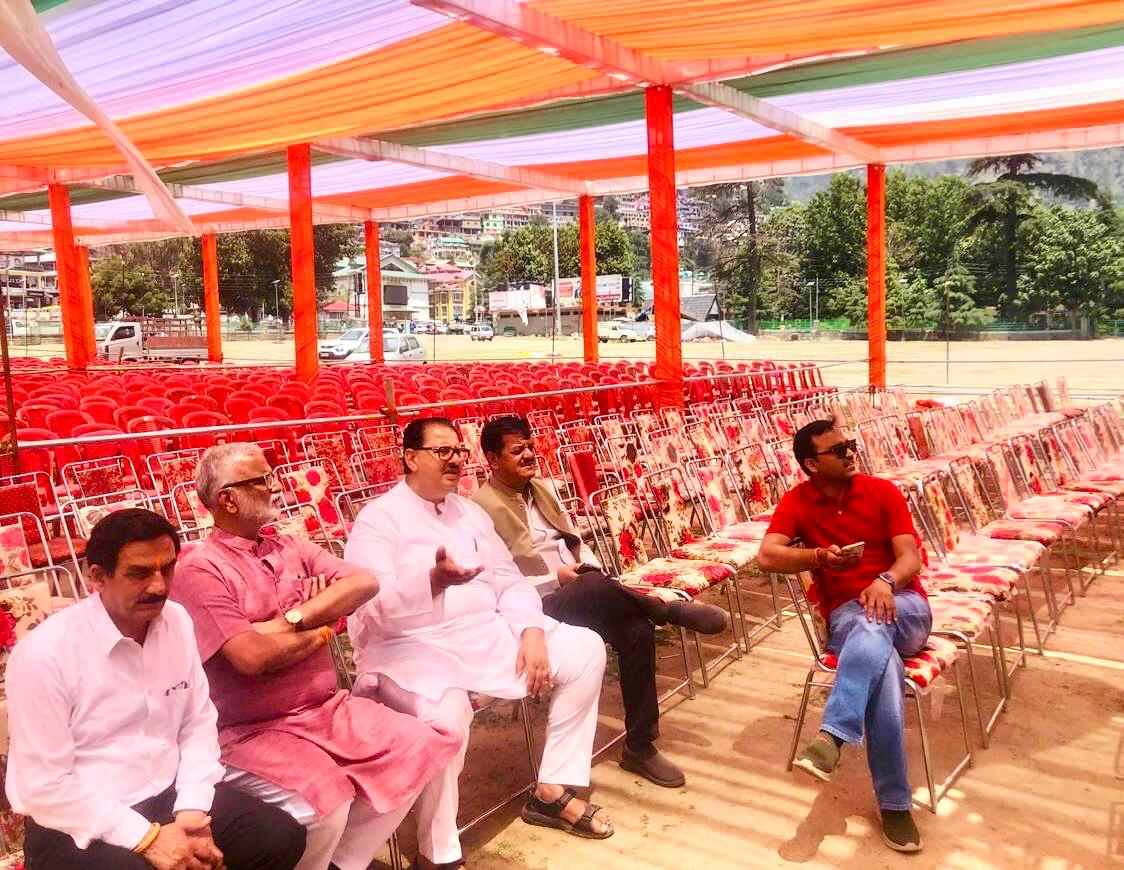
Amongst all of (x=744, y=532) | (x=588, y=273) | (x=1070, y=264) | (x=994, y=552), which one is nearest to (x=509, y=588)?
(x=744, y=532)

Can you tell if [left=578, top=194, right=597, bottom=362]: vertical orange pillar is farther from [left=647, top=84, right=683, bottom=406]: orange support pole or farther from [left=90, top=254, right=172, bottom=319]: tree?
[left=90, top=254, right=172, bottom=319]: tree

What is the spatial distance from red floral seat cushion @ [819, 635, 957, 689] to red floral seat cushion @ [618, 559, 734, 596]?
82cm

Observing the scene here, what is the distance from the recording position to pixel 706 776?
3635 mm

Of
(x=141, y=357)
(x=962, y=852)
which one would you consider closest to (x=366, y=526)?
(x=962, y=852)

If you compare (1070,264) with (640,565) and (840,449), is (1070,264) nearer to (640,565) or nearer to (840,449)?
(640,565)

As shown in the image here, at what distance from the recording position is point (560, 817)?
3256 mm

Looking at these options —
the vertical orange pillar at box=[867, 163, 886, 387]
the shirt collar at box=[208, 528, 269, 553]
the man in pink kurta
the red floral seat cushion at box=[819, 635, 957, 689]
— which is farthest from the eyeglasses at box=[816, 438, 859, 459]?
the vertical orange pillar at box=[867, 163, 886, 387]

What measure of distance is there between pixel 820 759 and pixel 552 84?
7.53 meters

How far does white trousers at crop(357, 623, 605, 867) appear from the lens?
288 cm

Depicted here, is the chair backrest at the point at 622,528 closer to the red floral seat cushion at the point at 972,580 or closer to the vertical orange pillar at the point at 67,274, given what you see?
the red floral seat cushion at the point at 972,580

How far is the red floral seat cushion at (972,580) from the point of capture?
13.5ft

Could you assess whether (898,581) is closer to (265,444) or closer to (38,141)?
(265,444)

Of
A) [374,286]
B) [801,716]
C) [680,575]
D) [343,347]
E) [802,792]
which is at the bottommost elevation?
[802,792]

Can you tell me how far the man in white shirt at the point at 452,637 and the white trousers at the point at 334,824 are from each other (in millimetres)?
281
